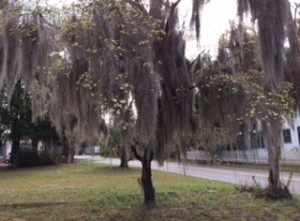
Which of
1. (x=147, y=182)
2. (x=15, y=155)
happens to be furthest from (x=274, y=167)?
(x=15, y=155)

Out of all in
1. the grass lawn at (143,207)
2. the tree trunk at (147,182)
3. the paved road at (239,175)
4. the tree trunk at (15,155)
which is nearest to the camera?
the grass lawn at (143,207)

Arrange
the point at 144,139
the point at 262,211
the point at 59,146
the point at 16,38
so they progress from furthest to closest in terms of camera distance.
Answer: the point at 59,146
the point at 262,211
the point at 16,38
the point at 144,139

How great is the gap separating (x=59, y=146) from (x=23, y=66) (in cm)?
2614

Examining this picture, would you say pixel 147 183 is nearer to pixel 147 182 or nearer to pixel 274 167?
pixel 147 182

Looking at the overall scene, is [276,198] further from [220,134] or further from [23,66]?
[23,66]

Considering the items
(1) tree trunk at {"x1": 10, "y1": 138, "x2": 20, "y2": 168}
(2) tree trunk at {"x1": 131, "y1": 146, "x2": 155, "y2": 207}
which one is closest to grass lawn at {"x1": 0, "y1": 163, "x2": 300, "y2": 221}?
(2) tree trunk at {"x1": 131, "y1": 146, "x2": 155, "y2": 207}

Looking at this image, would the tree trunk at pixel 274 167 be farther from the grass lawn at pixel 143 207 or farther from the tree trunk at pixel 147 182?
the tree trunk at pixel 147 182

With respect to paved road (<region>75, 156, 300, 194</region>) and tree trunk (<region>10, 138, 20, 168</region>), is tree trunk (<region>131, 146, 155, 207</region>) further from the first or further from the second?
tree trunk (<region>10, 138, 20, 168</region>)

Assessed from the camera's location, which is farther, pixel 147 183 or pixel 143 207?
pixel 147 183

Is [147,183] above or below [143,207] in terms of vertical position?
above

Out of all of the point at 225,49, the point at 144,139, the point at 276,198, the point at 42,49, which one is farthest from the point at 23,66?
the point at 276,198

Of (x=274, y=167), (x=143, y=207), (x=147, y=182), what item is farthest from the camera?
(x=274, y=167)

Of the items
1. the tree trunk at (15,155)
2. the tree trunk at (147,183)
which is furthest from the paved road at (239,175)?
the tree trunk at (15,155)

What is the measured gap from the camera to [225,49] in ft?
26.1
